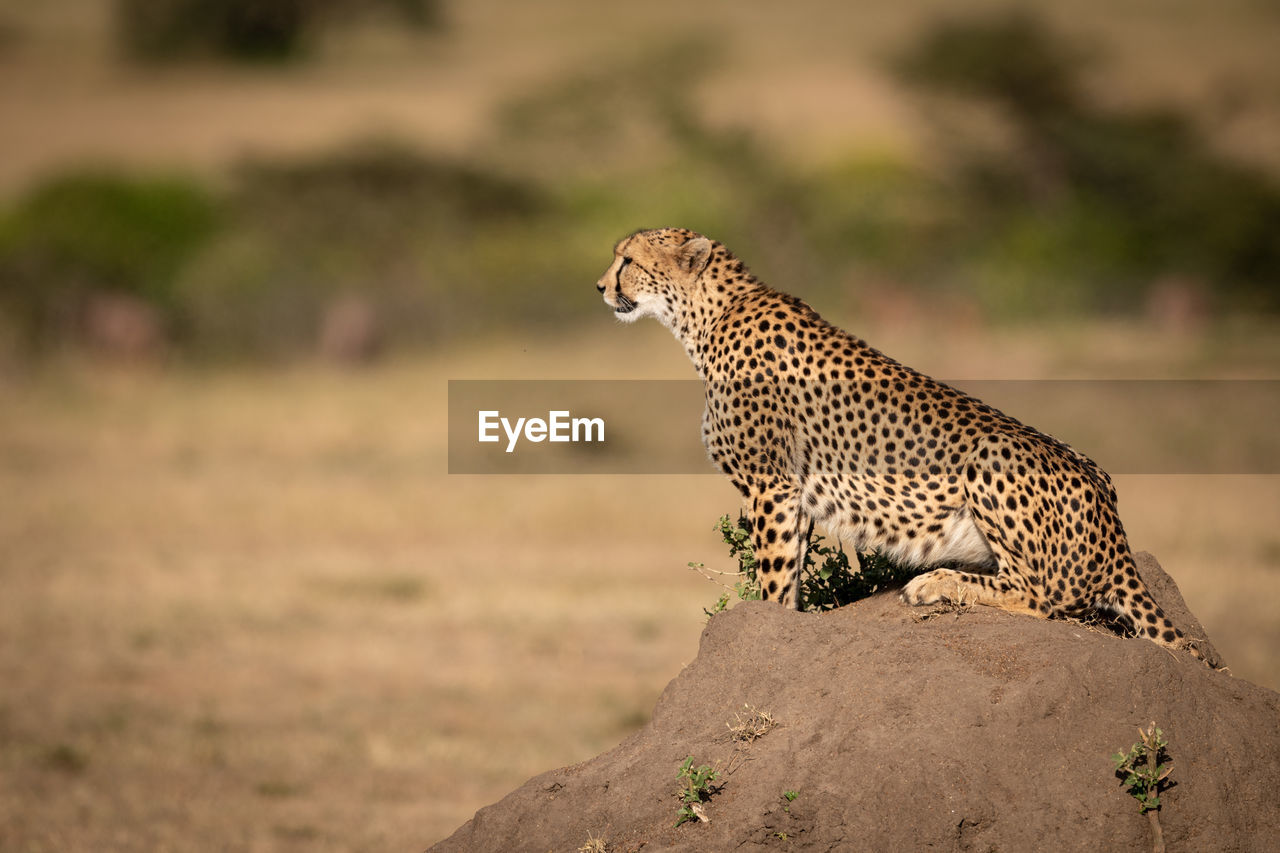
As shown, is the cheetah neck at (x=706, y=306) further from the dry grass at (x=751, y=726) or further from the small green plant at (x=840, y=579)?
the dry grass at (x=751, y=726)

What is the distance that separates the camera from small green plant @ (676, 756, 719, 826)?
14.5 ft

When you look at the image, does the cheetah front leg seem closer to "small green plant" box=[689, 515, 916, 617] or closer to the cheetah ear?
"small green plant" box=[689, 515, 916, 617]

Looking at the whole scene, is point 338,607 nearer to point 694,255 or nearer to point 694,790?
point 694,255

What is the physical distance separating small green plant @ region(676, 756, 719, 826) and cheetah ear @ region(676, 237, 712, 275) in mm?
2036

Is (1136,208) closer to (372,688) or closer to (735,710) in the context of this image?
(372,688)

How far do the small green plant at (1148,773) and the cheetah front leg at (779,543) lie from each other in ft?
4.08

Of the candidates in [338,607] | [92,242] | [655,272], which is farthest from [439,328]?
[655,272]

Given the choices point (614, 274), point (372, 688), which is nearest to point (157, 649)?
point (372, 688)

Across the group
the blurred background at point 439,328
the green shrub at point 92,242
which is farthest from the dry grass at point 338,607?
the green shrub at point 92,242

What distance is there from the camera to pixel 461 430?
20.1 metres

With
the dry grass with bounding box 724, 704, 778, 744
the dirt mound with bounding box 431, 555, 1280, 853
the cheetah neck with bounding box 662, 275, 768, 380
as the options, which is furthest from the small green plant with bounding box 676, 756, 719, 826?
the cheetah neck with bounding box 662, 275, 768, 380

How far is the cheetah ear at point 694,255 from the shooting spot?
19.3 ft

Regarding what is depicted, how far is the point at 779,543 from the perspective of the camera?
522 centimetres

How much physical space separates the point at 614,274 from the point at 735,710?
189 cm
